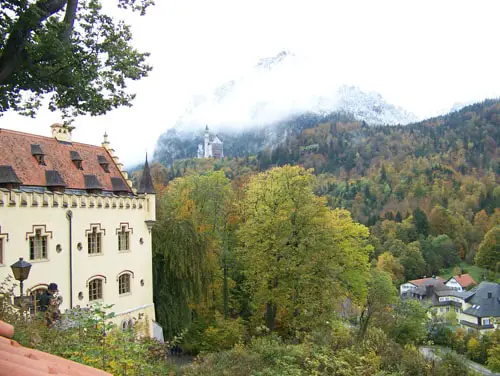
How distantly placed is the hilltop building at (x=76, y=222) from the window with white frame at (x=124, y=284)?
0.15ft

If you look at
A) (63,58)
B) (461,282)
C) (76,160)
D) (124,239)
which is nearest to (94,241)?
(124,239)

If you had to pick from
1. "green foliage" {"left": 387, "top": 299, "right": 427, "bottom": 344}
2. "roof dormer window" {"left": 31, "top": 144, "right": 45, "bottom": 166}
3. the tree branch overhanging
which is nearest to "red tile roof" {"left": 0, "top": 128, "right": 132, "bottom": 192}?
"roof dormer window" {"left": 31, "top": 144, "right": 45, "bottom": 166}

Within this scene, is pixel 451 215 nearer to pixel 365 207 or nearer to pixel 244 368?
pixel 365 207

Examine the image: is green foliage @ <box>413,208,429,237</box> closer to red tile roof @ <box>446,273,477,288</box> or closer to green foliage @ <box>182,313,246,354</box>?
red tile roof @ <box>446,273,477,288</box>

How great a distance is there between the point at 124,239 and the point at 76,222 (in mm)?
3147

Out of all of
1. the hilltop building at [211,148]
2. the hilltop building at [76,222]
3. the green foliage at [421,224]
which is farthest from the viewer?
the hilltop building at [211,148]

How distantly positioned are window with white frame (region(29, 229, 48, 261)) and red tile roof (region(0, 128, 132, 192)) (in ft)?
7.67

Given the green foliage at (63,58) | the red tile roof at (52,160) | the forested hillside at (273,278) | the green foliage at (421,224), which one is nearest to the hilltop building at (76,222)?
the red tile roof at (52,160)

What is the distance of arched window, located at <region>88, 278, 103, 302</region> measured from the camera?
61.9ft

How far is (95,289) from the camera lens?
62.6 ft

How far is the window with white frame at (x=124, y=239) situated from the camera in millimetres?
20497

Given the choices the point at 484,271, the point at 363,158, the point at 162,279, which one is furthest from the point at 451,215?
the point at 162,279

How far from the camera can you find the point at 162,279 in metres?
22.8

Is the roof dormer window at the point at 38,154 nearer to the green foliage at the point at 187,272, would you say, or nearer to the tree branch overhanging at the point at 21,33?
the green foliage at the point at 187,272
